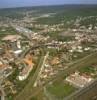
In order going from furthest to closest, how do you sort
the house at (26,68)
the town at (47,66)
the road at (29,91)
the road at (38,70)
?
the house at (26,68), the town at (47,66), the road at (38,70), the road at (29,91)

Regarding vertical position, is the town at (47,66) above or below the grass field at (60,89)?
below

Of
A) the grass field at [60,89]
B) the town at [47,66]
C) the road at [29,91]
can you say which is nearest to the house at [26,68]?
the town at [47,66]

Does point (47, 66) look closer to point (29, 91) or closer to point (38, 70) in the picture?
point (38, 70)

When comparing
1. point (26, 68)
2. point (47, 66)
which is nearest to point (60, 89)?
point (47, 66)

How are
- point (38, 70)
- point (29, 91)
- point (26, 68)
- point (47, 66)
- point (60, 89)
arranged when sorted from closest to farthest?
1. point (60, 89)
2. point (29, 91)
3. point (38, 70)
4. point (26, 68)
5. point (47, 66)

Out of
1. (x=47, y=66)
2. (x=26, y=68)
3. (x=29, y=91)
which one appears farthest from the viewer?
(x=47, y=66)

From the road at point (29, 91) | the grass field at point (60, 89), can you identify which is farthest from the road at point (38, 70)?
the grass field at point (60, 89)

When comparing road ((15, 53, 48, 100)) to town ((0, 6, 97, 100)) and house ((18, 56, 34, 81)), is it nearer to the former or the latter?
town ((0, 6, 97, 100))

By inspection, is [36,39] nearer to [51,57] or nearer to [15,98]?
[51,57]

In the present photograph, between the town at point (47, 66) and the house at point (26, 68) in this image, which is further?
the house at point (26, 68)

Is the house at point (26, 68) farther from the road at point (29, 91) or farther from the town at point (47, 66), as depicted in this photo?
the road at point (29, 91)

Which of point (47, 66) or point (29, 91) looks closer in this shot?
point (29, 91)

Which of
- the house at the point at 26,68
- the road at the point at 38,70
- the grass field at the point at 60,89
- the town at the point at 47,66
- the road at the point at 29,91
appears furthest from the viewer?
the house at the point at 26,68
